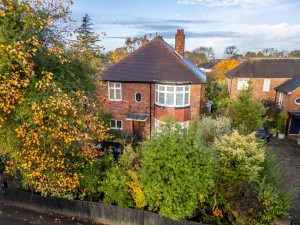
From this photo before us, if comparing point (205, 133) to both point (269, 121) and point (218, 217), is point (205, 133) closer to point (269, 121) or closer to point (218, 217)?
point (218, 217)

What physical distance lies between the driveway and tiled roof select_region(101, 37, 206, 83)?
819 centimetres

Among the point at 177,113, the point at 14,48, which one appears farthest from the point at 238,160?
the point at 177,113

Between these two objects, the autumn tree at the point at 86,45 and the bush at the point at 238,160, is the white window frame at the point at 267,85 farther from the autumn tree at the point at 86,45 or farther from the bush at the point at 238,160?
the autumn tree at the point at 86,45

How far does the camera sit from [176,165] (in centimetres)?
687

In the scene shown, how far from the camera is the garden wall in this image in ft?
25.5

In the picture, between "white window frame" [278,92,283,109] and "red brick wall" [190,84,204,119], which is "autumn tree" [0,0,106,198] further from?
"white window frame" [278,92,283,109]

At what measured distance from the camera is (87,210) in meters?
8.55

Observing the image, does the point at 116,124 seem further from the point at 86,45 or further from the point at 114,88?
the point at 86,45

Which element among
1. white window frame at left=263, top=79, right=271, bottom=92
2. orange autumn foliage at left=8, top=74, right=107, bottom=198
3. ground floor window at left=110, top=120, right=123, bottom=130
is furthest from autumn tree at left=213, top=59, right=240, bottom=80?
orange autumn foliage at left=8, top=74, right=107, bottom=198

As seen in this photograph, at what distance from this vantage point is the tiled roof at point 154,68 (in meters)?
16.8

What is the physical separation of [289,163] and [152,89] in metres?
11.4

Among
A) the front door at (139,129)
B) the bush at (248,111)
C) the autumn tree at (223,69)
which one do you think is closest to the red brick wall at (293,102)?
the bush at (248,111)

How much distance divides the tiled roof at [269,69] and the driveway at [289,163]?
1121 cm

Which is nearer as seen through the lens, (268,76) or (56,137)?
(56,137)
